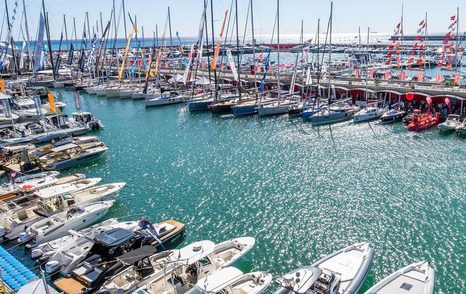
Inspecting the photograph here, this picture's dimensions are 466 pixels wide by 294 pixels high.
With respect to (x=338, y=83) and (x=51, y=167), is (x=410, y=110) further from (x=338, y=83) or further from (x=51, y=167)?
(x=51, y=167)

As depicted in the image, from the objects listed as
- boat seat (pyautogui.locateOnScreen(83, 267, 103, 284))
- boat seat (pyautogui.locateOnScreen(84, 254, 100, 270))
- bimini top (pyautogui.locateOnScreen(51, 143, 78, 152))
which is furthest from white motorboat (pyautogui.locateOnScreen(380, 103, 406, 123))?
boat seat (pyautogui.locateOnScreen(83, 267, 103, 284))

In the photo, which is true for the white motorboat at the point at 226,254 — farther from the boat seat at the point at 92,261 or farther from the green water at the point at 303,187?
the boat seat at the point at 92,261

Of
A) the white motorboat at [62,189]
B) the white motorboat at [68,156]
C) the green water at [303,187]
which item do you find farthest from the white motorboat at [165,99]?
the white motorboat at [62,189]

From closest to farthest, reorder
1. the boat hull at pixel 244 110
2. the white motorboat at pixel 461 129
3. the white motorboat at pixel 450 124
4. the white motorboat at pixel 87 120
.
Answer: the white motorboat at pixel 461 129, the white motorboat at pixel 450 124, the white motorboat at pixel 87 120, the boat hull at pixel 244 110

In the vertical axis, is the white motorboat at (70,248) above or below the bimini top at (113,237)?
below

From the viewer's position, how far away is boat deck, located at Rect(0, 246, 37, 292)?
900 inches

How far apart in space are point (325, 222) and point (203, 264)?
38.6 feet

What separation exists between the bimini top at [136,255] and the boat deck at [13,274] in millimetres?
5336

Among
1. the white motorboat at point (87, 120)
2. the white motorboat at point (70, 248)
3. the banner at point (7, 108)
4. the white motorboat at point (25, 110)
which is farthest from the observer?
the white motorboat at point (25, 110)

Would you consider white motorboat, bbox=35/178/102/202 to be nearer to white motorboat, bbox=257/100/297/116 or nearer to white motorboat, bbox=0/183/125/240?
white motorboat, bbox=0/183/125/240

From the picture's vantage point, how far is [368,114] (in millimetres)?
63250

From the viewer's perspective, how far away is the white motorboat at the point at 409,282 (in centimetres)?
2188

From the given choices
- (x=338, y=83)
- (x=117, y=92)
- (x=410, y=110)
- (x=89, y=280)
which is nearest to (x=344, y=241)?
(x=89, y=280)

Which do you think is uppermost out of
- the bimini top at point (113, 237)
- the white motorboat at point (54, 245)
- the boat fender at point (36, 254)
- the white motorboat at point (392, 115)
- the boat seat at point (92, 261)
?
the white motorboat at point (392, 115)
